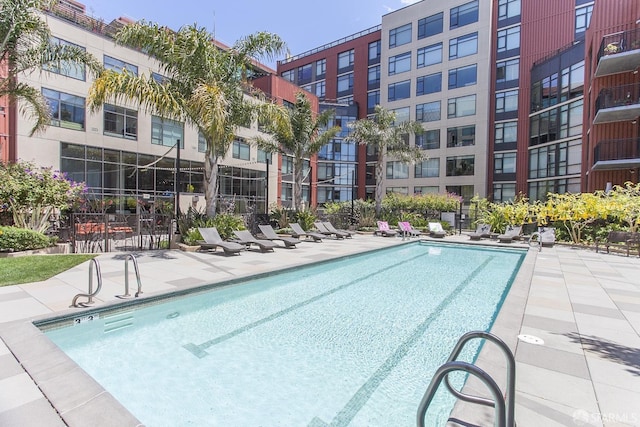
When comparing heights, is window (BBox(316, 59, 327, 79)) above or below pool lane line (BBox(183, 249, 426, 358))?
above

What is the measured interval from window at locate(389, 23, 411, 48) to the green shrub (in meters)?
37.9

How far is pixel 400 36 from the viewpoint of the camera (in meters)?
37.2

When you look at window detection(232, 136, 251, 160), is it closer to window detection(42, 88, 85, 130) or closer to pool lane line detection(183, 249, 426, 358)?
window detection(42, 88, 85, 130)

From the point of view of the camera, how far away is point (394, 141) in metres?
23.2

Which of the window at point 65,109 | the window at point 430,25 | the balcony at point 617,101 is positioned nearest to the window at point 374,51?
the window at point 430,25

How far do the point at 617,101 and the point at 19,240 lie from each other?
29.2 m

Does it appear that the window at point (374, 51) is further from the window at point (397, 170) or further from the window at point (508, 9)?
the window at point (397, 170)

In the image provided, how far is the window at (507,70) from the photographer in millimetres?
30969

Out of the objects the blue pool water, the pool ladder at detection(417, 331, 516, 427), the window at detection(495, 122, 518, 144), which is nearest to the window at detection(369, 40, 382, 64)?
the window at detection(495, 122, 518, 144)

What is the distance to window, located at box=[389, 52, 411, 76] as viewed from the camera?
36.7 meters

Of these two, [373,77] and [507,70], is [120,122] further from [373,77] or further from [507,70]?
[507,70]

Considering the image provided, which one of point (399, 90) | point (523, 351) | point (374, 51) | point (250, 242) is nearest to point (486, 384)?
point (523, 351)

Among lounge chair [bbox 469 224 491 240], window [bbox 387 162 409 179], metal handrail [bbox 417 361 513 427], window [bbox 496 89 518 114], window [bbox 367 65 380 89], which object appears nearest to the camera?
metal handrail [bbox 417 361 513 427]

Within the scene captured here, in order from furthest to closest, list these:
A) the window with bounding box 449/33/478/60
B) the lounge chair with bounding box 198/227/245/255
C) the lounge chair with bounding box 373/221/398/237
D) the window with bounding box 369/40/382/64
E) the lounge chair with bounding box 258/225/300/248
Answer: the window with bounding box 369/40/382/64 → the window with bounding box 449/33/478/60 → the lounge chair with bounding box 373/221/398/237 → the lounge chair with bounding box 258/225/300/248 → the lounge chair with bounding box 198/227/245/255
